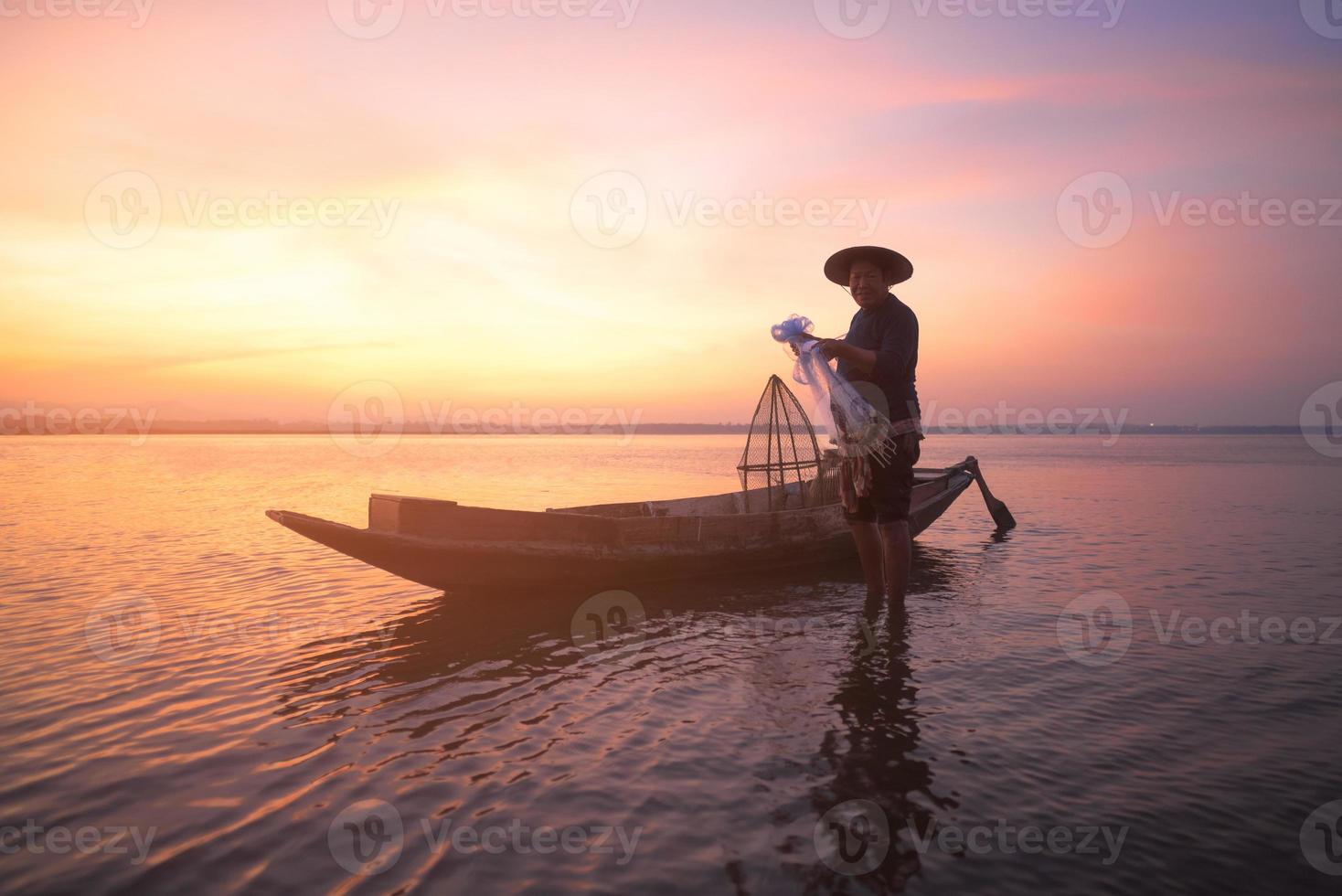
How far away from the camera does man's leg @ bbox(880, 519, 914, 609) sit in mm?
6250

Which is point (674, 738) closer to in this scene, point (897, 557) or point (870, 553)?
point (897, 557)

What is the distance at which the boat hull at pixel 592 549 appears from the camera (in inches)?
287

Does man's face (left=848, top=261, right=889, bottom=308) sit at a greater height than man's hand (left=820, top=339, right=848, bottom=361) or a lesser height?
greater

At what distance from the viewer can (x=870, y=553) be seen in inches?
266

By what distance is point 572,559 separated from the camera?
8.18 meters

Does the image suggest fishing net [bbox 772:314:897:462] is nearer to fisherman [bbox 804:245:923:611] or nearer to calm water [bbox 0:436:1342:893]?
fisherman [bbox 804:245:923:611]

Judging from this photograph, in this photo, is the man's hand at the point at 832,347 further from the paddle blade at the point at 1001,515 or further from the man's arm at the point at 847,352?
the paddle blade at the point at 1001,515

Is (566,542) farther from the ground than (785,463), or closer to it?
closer to it

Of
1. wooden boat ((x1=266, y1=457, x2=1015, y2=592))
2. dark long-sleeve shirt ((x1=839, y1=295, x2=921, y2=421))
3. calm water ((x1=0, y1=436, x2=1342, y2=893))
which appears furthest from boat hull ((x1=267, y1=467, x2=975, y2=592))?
dark long-sleeve shirt ((x1=839, y1=295, x2=921, y2=421))

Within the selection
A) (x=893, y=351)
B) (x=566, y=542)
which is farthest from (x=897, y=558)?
(x=566, y=542)

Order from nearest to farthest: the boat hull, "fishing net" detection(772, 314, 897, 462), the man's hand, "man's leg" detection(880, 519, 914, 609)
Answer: the man's hand, "fishing net" detection(772, 314, 897, 462), "man's leg" detection(880, 519, 914, 609), the boat hull

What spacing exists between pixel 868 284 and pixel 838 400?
3.67 feet

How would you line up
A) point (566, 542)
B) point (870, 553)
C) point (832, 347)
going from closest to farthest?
point (832, 347) → point (870, 553) → point (566, 542)

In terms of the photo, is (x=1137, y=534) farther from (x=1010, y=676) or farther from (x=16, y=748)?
(x=16, y=748)
